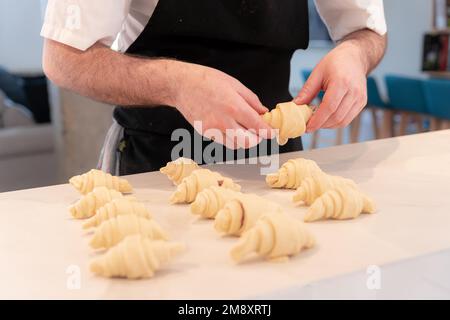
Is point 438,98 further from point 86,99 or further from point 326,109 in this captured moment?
point 326,109

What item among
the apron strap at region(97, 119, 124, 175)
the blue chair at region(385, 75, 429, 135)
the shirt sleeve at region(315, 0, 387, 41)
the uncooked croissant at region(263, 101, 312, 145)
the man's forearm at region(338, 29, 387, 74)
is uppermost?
the shirt sleeve at region(315, 0, 387, 41)

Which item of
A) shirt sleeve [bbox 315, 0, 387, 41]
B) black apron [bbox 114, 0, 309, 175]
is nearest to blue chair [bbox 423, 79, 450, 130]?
shirt sleeve [bbox 315, 0, 387, 41]

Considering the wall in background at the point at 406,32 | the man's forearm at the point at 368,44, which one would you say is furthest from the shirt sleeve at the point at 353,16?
the wall in background at the point at 406,32

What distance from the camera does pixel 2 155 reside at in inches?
148

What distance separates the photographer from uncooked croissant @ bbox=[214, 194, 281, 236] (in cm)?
77

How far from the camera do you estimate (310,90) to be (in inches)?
43.6

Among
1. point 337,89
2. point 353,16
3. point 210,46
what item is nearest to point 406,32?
point 353,16

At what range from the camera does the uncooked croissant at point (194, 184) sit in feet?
3.04

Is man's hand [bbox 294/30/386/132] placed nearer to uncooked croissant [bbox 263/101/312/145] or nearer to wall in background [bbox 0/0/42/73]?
uncooked croissant [bbox 263/101/312/145]

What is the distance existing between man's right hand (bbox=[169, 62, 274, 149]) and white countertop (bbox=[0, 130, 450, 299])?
13cm

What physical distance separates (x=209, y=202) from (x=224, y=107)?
0.19 m

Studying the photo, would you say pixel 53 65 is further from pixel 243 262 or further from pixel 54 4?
pixel 243 262

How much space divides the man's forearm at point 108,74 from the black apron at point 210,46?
0.62ft

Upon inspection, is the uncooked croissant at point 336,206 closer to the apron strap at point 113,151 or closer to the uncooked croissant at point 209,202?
the uncooked croissant at point 209,202
